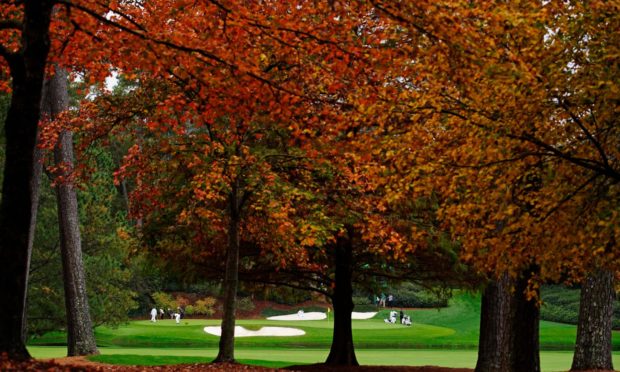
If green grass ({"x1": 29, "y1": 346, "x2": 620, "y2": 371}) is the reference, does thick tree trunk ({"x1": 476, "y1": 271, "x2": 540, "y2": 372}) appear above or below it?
above

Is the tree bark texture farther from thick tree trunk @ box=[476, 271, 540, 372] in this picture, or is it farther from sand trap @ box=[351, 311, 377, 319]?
sand trap @ box=[351, 311, 377, 319]

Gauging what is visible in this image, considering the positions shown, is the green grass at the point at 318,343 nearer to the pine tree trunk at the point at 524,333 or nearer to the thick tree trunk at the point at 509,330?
the thick tree trunk at the point at 509,330

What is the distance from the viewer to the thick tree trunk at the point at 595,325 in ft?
70.6

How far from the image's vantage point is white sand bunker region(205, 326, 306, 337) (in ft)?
135

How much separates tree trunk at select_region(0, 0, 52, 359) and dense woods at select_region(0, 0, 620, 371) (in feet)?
0.07

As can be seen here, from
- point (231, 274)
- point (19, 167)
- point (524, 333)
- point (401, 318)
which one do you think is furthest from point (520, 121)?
point (401, 318)

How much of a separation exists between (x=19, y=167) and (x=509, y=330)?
1253cm

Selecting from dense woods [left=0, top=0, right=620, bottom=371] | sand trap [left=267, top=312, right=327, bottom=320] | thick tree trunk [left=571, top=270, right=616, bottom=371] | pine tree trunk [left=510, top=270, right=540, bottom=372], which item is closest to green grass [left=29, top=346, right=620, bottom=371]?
dense woods [left=0, top=0, right=620, bottom=371]

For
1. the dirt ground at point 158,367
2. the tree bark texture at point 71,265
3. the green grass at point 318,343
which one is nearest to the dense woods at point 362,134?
the dirt ground at point 158,367

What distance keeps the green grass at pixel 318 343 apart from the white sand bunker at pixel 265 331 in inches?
25.1

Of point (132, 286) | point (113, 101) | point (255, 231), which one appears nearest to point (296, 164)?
point (255, 231)

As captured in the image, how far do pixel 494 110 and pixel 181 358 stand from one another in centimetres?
1528

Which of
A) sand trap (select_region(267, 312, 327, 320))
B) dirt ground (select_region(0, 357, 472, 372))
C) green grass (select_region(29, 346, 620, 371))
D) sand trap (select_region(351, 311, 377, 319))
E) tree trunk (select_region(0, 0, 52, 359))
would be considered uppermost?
tree trunk (select_region(0, 0, 52, 359))

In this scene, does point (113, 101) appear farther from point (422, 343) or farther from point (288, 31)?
point (422, 343)
